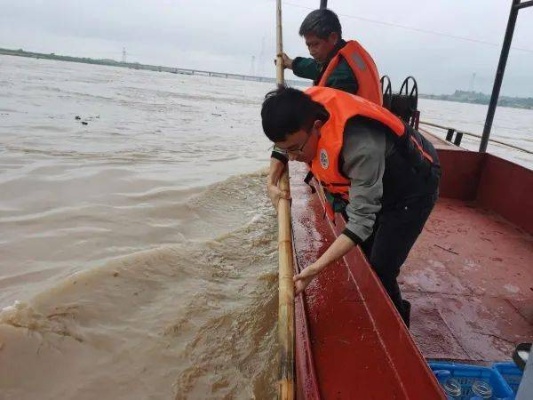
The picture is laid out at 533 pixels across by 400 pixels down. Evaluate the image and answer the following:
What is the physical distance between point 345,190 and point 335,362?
2.69 ft

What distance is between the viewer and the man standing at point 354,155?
5.65 ft

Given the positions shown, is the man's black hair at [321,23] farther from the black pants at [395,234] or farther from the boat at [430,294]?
the boat at [430,294]

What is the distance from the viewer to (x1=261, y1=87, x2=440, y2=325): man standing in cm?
172

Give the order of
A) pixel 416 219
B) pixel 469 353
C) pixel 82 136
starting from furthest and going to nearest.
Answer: pixel 82 136, pixel 469 353, pixel 416 219

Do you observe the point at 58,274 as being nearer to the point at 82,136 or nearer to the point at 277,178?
the point at 277,178

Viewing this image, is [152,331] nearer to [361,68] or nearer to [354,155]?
[354,155]

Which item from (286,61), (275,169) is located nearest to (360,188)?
(275,169)

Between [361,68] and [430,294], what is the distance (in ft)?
5.81

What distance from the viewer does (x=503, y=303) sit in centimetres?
310

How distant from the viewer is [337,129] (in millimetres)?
1763

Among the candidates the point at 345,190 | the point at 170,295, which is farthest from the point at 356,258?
the point at 170,295

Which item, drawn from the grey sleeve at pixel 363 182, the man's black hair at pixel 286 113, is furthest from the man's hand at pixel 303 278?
the man's black hair at pixel 286 113

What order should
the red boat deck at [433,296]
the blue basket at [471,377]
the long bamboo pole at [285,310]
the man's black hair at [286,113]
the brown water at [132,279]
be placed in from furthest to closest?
the brown water at [132,279] < the blue basket at [471,377] < the red boat deck at [433,296] < the man's black hair at [286,113] < the long bamboo pole at [285,310]

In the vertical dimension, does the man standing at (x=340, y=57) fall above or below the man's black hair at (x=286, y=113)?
above
